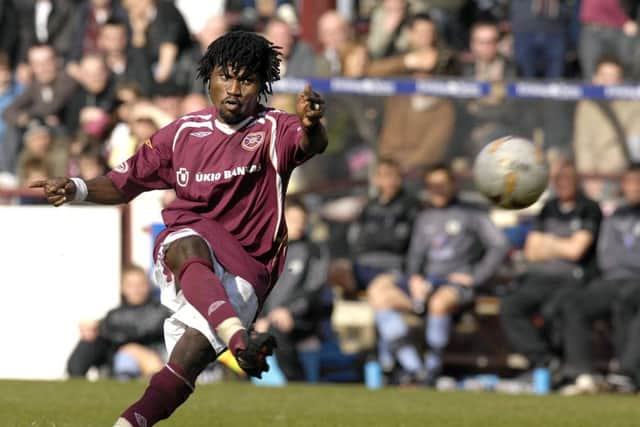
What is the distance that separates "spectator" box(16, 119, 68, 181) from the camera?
640 inches

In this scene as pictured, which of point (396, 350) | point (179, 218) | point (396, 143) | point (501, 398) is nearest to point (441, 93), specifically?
point (396, 143)

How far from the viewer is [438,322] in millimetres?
14055

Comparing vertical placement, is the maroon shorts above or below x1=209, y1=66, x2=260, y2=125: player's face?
below

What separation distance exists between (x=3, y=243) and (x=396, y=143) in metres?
3.79

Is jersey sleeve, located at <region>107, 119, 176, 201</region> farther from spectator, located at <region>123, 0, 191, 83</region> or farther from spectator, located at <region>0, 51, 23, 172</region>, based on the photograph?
spectator, located at <region>0, 51, 23, 172</region>

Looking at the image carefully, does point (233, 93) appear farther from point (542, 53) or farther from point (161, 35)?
point (161, 35)

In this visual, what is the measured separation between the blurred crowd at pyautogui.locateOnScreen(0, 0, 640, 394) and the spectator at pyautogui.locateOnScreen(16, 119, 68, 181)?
1.0 inches

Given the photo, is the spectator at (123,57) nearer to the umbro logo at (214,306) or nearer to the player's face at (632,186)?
the player's face at (632,186)

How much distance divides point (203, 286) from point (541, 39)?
10.1 m

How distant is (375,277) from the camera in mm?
14562

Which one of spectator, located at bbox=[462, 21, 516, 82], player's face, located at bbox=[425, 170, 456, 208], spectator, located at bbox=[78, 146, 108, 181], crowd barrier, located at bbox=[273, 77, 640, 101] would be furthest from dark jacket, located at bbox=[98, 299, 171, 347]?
spectator, located at bbox=[462, 21, 516, 82]

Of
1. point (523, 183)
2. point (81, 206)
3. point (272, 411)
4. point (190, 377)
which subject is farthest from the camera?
point (81, 206)

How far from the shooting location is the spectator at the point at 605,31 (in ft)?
54.0

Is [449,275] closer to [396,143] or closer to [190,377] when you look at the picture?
[396,143]
